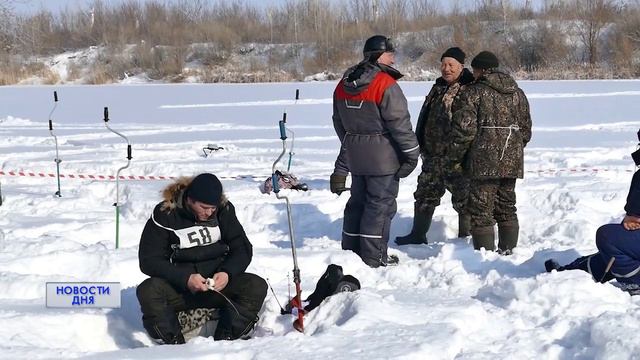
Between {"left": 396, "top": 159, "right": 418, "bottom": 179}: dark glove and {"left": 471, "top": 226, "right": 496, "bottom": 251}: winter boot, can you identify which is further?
{"left": 471, "top": 226, "right": 496, "bottom": 251}: winter boot

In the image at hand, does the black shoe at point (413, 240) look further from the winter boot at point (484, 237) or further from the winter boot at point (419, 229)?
the winter boot at point (484, 237)

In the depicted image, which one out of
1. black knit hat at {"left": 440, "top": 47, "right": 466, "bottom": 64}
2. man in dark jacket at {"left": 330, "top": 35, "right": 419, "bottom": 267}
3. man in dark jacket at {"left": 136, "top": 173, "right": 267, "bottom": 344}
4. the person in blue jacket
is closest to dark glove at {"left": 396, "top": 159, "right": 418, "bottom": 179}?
man in dark jacket at {"left": 330, "top": 35, "right": 419, "bottom": 267}

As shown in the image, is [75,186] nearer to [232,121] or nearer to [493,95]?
[493,95]

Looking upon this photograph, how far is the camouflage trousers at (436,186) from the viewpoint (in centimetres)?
679

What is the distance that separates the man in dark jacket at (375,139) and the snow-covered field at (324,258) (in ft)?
1.12

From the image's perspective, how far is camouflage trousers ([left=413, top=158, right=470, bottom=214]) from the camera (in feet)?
22.3

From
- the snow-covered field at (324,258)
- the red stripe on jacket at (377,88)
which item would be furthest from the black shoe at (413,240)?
the red stripe on jacket at (377,88)

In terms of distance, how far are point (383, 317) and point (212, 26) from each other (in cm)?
5239

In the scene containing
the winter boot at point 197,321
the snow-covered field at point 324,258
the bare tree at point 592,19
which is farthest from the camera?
the bare tree at point 592,19

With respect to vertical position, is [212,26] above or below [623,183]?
above

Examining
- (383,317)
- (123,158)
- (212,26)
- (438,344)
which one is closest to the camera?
(438,344)

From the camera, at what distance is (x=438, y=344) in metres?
4.04

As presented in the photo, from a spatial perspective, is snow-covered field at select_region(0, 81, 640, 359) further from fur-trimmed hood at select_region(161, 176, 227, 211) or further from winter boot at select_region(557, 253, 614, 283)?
fur-trimmed hood at select_region(161, 176, 227, 211)

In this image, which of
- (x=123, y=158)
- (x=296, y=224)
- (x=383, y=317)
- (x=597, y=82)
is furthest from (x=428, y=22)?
(x=383, y=317)
